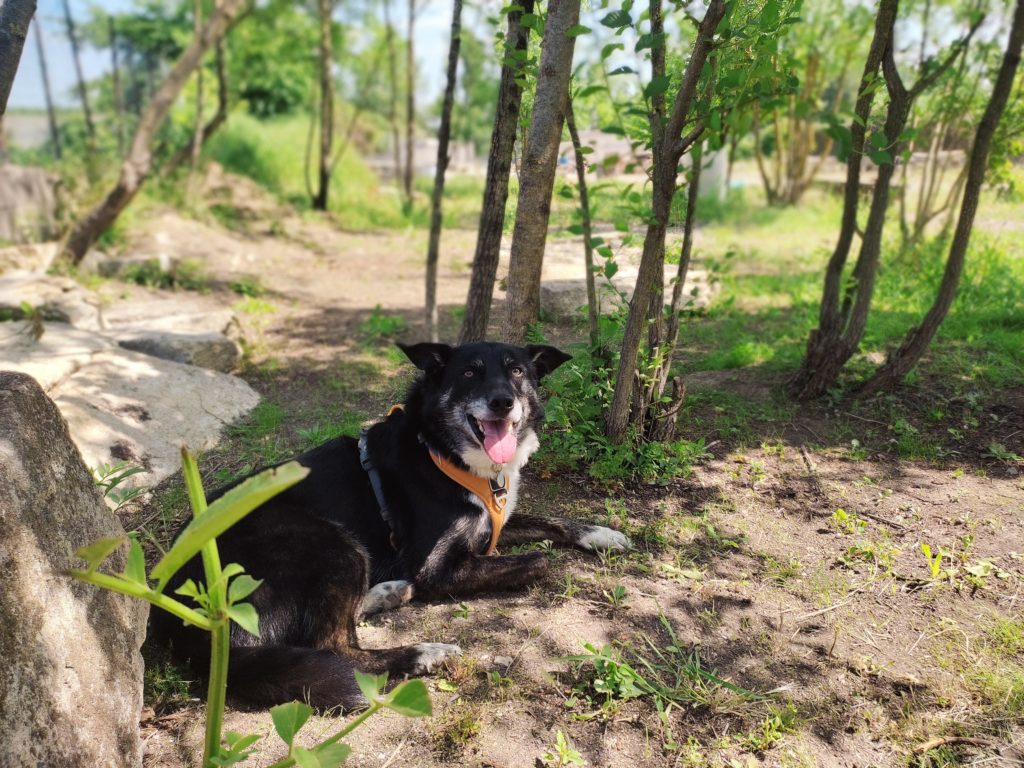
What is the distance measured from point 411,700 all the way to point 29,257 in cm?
991

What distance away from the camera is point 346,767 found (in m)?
2.39

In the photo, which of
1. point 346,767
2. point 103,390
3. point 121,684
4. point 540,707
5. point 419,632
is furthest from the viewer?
point 103,390

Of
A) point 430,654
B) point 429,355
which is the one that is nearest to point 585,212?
point 429,355

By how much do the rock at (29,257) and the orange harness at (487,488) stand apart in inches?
301

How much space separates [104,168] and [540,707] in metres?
12.8

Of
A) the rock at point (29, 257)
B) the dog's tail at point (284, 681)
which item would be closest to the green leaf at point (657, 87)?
the dog's tail at point (284, 681)

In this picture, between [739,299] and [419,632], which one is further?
[739,299]

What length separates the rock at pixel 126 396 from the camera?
4.56 m

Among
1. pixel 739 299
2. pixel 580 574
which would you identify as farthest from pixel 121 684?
pixel 739 299

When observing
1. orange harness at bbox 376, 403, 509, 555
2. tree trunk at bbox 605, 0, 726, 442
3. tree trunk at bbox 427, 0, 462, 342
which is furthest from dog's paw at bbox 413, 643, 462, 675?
tree trunk at bbox 427, 0, 462, 342

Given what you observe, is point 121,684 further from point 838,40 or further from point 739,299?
point 838,40

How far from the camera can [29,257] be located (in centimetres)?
911

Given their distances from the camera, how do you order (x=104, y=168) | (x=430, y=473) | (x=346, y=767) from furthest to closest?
(x=104, y=168), (x=430, y=473), (x=346, y=767)

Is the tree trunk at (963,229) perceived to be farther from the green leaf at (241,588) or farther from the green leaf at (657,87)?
the green leaf at (241,588)
